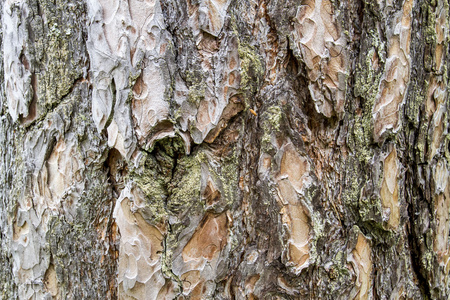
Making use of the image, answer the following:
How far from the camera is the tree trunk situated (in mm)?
773

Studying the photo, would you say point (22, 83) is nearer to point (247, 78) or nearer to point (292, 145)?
point (247, 78)

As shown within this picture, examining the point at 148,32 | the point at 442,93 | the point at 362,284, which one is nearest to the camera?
the point at 148,32

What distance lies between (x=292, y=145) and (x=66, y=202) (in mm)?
548

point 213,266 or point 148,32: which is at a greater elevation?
point 148,32

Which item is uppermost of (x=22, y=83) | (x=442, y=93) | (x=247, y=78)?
(x=442, y=93)

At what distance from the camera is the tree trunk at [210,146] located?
30.5 inches

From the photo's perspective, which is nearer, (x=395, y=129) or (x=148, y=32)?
(x=148, y=32)

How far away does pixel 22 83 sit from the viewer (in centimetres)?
87

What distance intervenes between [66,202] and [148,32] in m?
0.44

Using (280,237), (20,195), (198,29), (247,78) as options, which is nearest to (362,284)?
(280,237)

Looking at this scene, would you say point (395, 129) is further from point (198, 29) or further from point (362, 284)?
point (198, 29)

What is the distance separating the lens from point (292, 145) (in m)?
0.82

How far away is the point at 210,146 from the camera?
Result: 2.62ft

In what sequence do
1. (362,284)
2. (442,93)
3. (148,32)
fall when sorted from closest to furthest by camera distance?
(148,32), (362,284), (442,93)
